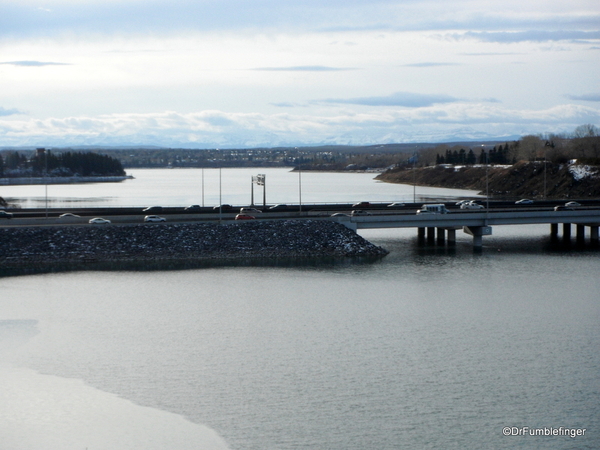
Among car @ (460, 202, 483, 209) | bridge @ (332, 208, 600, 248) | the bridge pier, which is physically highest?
car @ (460, 202, 483, 209)

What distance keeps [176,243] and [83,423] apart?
86.9ft

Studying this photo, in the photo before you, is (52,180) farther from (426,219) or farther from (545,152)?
(426,219)

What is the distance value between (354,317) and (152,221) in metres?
22.7

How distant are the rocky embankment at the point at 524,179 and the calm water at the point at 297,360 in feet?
195

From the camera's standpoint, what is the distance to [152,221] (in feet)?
158

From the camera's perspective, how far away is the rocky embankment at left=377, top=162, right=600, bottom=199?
9512 cm

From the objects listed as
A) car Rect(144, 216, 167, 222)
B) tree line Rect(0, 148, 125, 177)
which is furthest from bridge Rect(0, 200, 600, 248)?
tree line Rect(0, 148, 125, 177)

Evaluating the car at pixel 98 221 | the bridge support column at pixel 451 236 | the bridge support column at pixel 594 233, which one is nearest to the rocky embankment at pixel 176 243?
the car at pixel 98 221

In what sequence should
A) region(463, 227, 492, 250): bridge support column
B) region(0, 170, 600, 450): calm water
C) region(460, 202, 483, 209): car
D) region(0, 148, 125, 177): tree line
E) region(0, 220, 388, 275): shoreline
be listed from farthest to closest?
region(0, 148, 125, 177): tree line → region(460, 202, 483, 209): car → region(463, 227, 492, 250): bridge support column → region(0, 220, 388, 275): shoreline → region(0, 170, 600, 450): calm water

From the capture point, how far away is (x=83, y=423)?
18.5 m

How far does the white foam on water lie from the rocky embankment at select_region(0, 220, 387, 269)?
22.0 m

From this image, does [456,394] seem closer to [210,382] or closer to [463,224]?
[210,382]

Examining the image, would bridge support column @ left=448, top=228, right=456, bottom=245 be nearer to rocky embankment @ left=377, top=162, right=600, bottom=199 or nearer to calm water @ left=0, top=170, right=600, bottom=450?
calm water @ left=0, top=170, right=600, bottom=450

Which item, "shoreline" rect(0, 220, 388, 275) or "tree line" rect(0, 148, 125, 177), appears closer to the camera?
"shoreline" rect(0, 220, 388, 275)
